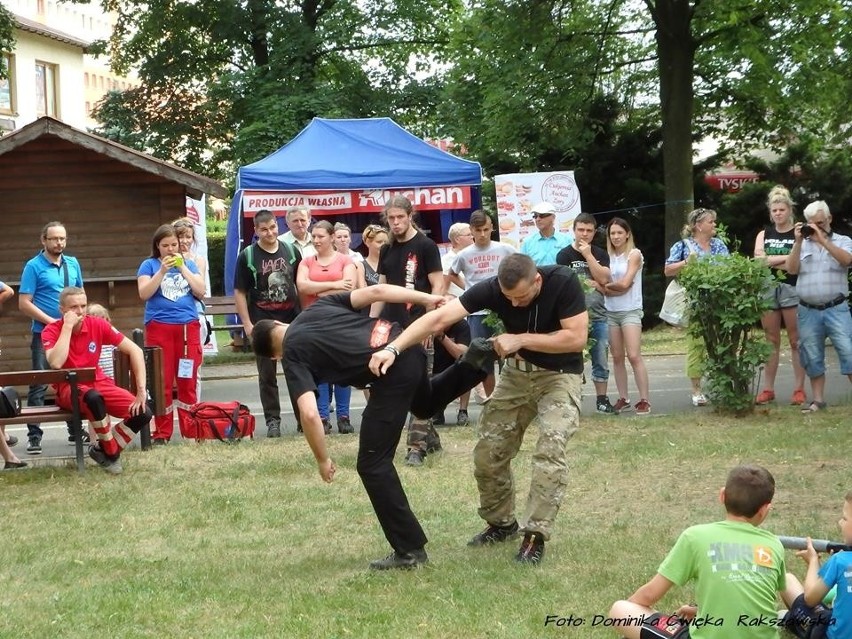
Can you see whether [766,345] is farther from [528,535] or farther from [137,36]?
[137,36]

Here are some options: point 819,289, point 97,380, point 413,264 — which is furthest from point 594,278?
point 97,380

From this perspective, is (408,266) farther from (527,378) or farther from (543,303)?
(543,303)

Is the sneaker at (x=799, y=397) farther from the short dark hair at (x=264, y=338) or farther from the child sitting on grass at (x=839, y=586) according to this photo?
the child sitting on grass at (x=839, y=586)

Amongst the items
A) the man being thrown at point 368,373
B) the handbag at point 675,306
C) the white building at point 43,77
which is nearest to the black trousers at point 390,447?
the man being thrown at point 368,373

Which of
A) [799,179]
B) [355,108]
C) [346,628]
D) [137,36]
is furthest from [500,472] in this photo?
[137,36]

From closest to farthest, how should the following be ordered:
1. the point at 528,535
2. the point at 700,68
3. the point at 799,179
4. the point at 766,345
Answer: the point at 528,535 → the point at 766,345 → the point at 799,179 → the point at 700,68

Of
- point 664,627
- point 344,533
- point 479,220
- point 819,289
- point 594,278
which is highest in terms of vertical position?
point 479,220

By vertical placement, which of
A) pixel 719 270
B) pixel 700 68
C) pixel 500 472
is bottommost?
pixel 500 472

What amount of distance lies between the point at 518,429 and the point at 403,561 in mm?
995

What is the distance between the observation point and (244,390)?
1559 cm

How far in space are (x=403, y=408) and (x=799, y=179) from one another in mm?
15641

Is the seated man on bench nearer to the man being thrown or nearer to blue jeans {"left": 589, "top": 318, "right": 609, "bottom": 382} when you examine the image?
the man being thrown

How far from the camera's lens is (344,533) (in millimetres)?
7613

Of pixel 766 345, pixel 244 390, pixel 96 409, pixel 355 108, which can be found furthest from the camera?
pixel 355 108
